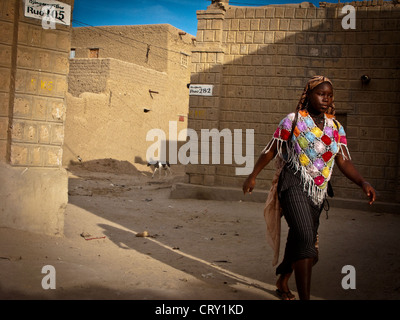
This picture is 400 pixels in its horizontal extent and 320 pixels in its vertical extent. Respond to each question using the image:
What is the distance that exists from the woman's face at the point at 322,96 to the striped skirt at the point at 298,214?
0.54 m

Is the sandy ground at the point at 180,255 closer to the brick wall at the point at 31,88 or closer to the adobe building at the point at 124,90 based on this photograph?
the brick wall at the point at 31,88

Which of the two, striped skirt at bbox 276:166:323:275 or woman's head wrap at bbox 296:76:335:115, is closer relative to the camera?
striped skirt at bbox 276:166:323:275

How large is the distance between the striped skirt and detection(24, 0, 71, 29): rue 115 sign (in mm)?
3316

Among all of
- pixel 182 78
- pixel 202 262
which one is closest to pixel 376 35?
Result: pixel 202 262

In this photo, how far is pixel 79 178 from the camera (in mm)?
13602

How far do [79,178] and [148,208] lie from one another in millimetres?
5770

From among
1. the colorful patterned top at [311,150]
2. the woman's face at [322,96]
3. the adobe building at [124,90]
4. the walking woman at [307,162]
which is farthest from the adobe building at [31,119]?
the adobe building at [124,90]

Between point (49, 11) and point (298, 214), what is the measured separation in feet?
12.2

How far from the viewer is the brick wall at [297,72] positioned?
8992 millimetres

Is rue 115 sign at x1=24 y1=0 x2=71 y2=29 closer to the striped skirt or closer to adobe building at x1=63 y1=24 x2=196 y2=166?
the striped skirt

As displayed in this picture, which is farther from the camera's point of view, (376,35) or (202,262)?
(376,35)

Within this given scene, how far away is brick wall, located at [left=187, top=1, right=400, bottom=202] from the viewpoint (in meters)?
8.99

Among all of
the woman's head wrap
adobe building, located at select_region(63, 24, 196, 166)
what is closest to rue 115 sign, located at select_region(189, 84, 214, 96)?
the woman's head wrap

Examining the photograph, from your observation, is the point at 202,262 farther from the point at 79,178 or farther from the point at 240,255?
the point at 79,178
